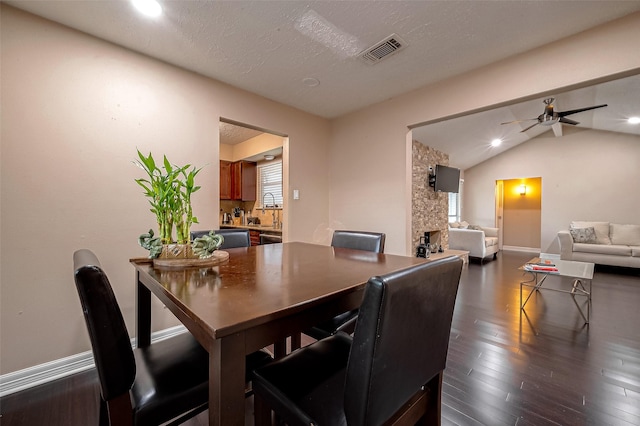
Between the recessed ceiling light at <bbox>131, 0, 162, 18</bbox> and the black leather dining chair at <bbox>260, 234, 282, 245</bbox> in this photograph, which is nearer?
the recessed ceiling light at <bbox>131, 0, 162, 18</bbox>

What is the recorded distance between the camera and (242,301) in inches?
31.4

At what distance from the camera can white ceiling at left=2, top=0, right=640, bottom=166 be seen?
5.49 feet

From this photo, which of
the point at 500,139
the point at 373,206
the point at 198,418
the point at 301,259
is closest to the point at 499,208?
the point at 500,139

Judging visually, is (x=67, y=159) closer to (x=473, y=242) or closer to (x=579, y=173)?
(x=473, y=242)

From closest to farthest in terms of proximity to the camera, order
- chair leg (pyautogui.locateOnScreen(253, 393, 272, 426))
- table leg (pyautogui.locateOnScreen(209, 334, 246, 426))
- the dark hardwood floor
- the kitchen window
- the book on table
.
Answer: table leg (pyautogui.locateOnScreen(209, 334, 246, 426)) < chair leg (pyautogui.locateOnScreen(253, 393, 272, 426)) < the dark hardwood floor < the book on table < the kitchen window

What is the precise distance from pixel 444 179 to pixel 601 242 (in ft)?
11.6

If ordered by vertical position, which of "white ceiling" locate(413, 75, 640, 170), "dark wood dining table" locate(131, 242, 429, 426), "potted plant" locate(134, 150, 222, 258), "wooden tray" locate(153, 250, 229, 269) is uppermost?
"white ceiling" locate(413, 75, 640, 170)

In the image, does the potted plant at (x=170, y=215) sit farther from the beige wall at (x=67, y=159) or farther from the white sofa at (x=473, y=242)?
the white sofa at (x=473, y=242)

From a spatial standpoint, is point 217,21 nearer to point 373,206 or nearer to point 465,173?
point 373,206

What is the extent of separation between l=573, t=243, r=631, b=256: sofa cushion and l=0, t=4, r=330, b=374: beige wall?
24.0 ft

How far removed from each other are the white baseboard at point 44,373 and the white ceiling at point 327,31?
7.97ft

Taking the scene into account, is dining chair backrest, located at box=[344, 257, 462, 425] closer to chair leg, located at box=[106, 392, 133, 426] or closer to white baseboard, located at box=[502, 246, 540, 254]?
chair leg, located at box=[106, 392, 133, 426]

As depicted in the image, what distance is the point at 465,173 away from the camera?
8219 millimetres

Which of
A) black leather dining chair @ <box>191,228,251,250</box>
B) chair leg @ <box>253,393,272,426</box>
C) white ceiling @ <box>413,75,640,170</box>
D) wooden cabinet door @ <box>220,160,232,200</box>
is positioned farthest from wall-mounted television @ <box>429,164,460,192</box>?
chair leg @ <box>253,393,272,426</box>
